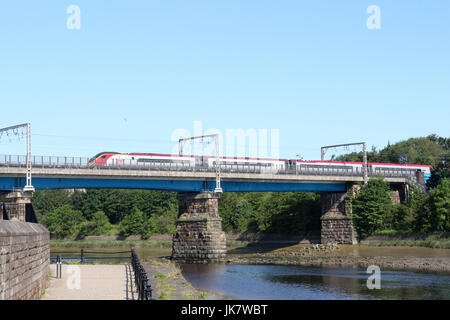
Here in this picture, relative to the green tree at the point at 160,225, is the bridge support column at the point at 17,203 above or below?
above

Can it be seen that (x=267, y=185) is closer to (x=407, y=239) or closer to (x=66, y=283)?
(x=407, y=239)

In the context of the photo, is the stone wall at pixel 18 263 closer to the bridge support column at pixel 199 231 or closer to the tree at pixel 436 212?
the bridge support column at pixel 199 231

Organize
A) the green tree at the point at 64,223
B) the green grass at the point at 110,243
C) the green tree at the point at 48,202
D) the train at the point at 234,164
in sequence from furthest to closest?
the green tree at the point at 48,202 < the green tree at the point at 64,223 < the green grass at the point at 110,243 < the train at the point at 234,164

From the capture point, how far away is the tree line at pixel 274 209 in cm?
7962

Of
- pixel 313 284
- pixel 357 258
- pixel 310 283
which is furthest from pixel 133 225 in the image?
pixel 313 284

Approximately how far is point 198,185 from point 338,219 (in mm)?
23922

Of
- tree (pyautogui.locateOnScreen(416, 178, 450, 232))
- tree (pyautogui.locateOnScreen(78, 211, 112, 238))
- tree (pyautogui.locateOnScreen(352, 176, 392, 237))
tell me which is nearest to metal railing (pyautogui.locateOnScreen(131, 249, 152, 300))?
tree (pyautogui.locateOnScreen(416, 178, 450, 232))

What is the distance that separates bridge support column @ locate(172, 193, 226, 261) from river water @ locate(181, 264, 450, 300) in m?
12.7

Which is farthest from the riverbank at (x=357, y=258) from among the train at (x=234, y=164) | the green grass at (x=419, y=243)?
the train at (x=234, y=164)

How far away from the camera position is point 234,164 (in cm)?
7594

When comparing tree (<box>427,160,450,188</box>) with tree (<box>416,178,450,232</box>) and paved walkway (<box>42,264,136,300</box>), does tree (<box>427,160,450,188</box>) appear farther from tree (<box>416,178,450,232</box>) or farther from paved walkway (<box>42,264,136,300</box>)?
paved walkway (<box>42,264,136,300</box>)

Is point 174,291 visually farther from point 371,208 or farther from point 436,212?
point 371,208

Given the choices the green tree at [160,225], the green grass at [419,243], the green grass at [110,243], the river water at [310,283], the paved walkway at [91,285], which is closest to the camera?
the paved walkway at [91,285]
